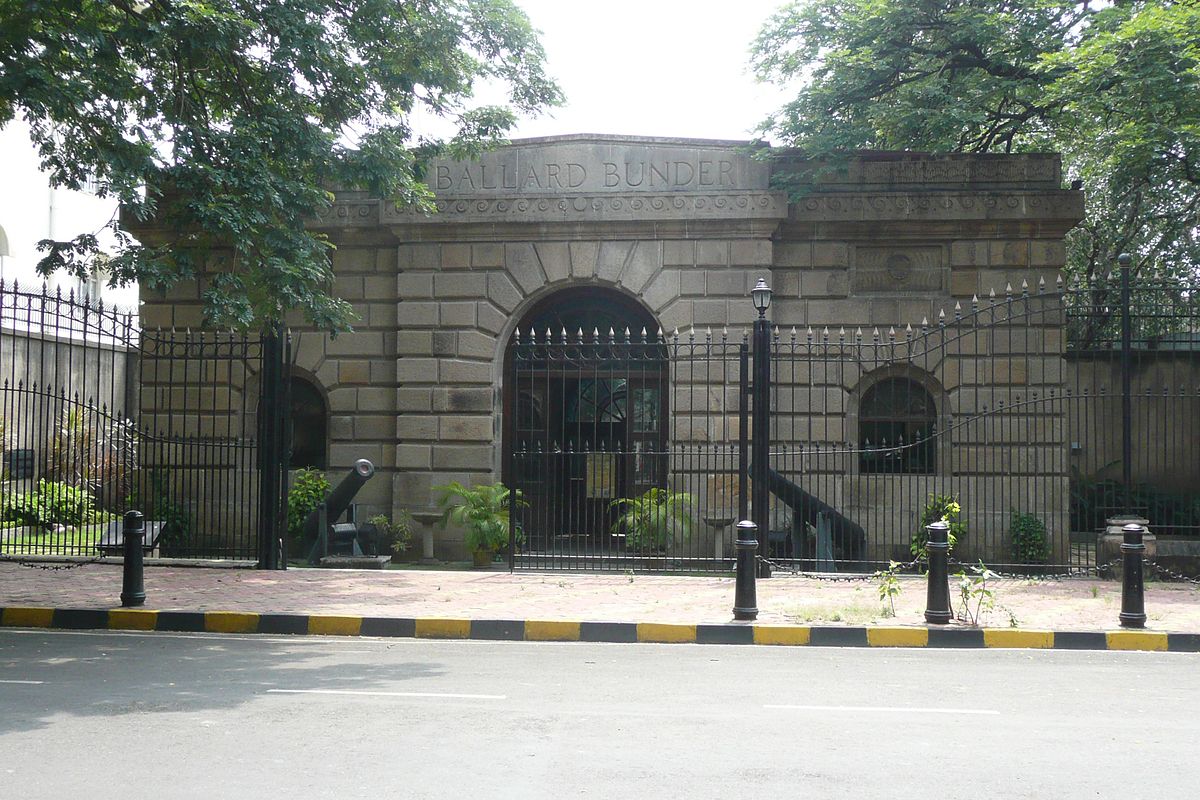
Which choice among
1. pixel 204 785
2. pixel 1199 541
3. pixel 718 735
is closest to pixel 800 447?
pixel 1199 541

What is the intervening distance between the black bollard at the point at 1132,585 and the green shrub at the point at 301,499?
10.8 meters

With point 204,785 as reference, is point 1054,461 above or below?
above

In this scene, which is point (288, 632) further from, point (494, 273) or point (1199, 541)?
point (1199, 541)

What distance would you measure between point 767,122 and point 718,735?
12405 mm

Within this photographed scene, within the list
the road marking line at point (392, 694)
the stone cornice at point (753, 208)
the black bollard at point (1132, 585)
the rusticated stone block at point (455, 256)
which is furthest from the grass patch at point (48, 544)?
the black bollard at point (1132, 585)

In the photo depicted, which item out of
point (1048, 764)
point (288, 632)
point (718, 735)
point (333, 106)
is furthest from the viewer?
point (333, 106)

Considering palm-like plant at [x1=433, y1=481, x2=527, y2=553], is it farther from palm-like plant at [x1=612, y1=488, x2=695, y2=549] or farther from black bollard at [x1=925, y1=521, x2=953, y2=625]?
black bollard at [x1=925, y1=521, x2=953, y2=625]

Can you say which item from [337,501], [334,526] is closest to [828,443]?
[337,501]

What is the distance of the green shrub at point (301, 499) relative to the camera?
1700cm

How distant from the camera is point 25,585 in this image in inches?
509

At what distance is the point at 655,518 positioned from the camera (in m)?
15.2

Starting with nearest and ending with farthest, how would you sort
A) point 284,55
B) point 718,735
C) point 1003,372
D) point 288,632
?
point 718,735 → point 288,632 → point 284,55 → point 1003,372

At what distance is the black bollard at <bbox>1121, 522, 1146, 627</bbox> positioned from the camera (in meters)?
10.5

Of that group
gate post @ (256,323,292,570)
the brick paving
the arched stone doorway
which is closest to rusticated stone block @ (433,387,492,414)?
the arched stone doorway
